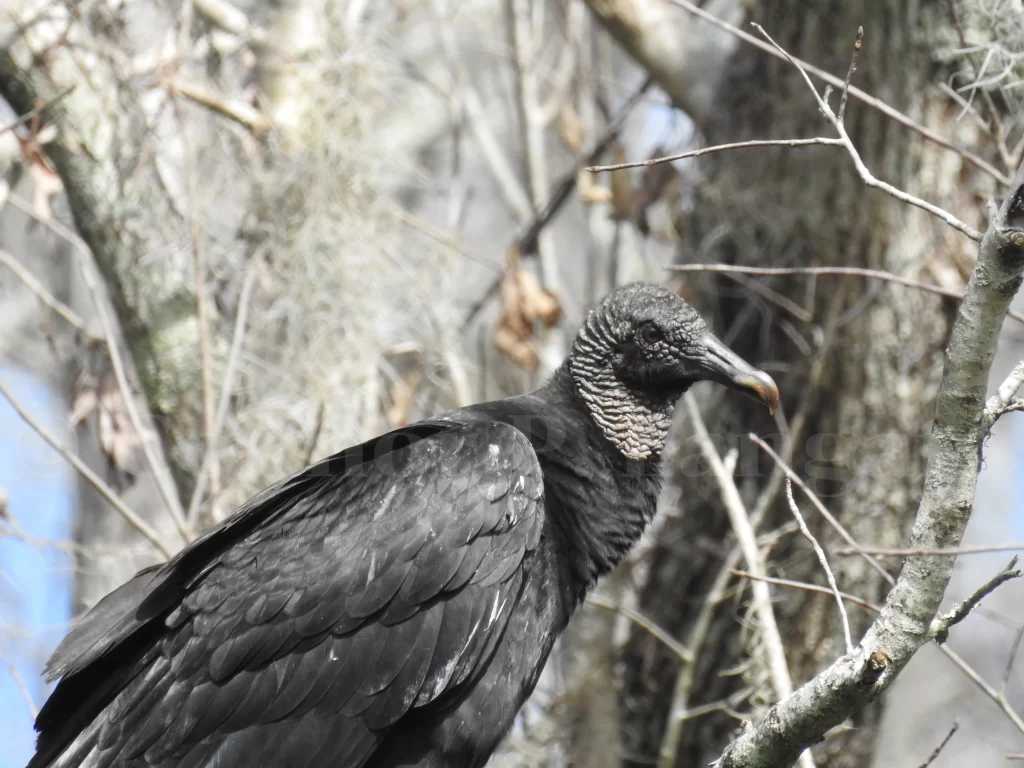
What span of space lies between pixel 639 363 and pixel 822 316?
1963 millimetres

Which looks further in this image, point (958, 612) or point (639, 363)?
point (639, 363)

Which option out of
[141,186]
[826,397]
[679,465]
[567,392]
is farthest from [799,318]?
[141,186]

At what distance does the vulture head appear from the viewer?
137 inches

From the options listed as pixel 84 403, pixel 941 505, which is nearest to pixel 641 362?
pixel 941 505

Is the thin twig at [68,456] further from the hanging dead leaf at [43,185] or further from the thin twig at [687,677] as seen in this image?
the thin twig at [687,677]

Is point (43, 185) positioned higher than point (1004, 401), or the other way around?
point (43, 185)

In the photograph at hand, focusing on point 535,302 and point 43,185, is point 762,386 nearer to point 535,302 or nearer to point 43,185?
point 535,302

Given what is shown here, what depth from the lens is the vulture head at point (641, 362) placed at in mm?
3480

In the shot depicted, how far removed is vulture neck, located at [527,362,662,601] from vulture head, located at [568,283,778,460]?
0.04m

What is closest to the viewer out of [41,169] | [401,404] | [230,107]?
[41,169]

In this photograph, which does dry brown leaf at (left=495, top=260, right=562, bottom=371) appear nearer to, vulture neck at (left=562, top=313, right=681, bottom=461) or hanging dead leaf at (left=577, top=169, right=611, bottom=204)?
hanging dead leaf at (left=577, top=169, right=611, bottom=204)

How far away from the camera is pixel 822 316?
526 centimetres

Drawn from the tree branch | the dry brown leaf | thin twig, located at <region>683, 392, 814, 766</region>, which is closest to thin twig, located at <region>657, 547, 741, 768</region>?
thin twig, located at <region>683, 392, 814, 766</region>

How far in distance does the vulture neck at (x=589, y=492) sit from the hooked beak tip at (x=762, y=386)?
0.44 meters
